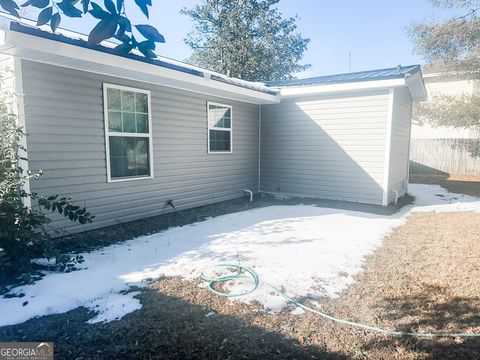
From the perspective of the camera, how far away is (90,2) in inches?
46.0

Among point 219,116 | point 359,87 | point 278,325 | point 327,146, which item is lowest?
point 278,325

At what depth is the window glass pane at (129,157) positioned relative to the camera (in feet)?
18.3

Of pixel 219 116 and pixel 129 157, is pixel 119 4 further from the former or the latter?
pixel 219 116

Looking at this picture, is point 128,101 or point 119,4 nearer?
point 119,4

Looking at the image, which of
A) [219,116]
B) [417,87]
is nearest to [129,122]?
[219,116]

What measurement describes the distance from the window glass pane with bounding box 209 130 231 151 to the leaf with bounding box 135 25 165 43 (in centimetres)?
651

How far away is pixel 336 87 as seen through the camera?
24.5 ft

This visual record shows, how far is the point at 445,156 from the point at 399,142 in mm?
7439

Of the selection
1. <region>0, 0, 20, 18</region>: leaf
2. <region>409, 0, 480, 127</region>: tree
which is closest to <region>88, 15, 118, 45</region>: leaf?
<region>0, 0, 20, 18</region>: leaf

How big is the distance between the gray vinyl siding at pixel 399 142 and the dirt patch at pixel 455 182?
87.5 inches

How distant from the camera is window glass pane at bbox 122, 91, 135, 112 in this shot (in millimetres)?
5629

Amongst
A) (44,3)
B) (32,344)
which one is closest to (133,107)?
(32,344)

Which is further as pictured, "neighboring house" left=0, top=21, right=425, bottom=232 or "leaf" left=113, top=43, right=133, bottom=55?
"neighboring house" left=0, top=21, right=425, bottom=232

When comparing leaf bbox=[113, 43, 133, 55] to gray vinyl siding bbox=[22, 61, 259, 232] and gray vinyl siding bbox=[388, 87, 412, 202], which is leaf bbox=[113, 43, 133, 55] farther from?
gray vinyl siding bbox=[388, 87, 412, 202]
